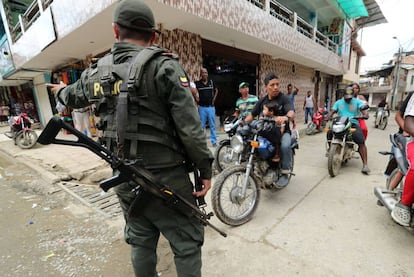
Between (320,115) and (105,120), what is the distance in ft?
26.0

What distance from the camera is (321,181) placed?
316 cm

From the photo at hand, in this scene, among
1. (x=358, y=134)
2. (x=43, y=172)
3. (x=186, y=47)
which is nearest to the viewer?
(x=358, y=134)

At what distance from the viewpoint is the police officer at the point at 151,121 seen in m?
0.95

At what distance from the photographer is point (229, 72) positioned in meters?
10.8

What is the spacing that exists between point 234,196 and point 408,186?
4.76 ft

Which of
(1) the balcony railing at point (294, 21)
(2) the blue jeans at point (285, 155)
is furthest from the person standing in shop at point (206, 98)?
(1) the balcony railing at point (294, 21)

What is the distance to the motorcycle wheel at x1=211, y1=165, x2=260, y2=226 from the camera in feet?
6.42

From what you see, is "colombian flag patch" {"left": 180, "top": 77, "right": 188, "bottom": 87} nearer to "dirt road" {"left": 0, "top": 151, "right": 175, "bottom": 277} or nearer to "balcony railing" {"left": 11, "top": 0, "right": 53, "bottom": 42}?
"dirt road" {"left": 0, "top": 151, "right": 175, "bottom": 277}

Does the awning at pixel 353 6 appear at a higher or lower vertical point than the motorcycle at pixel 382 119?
higher

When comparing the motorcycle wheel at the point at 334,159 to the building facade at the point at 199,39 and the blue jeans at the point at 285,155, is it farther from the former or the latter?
the building facade at the point at 199,39

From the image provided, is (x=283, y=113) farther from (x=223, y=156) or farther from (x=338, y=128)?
(x=223, y=156)

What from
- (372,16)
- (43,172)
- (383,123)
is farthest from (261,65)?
(372,16)

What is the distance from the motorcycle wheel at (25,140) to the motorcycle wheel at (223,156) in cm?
599

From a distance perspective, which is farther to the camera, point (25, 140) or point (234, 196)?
point (25, 140)
